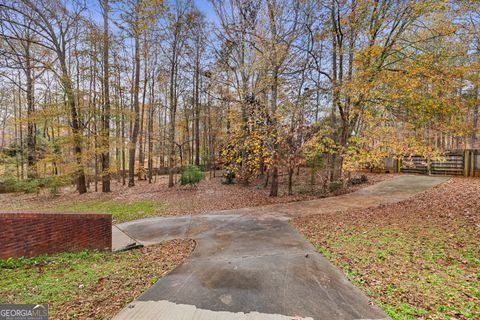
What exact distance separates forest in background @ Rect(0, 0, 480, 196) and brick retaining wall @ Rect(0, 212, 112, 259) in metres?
4.98

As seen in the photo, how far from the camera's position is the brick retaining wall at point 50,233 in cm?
383

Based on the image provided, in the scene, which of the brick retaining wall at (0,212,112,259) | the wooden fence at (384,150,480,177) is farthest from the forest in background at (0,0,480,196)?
the brick retaining wall at (0,212,112,259)

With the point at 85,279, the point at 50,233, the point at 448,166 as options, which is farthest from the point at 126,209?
the point at 448,166

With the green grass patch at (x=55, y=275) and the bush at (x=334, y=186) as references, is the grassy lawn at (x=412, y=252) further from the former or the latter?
the green grass patch at (x=55, y=275)

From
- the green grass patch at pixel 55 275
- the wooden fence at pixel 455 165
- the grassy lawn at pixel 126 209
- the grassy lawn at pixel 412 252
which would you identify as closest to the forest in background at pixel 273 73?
the wooden fence at pixel 455 165

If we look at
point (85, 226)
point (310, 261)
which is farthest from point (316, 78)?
point (85, 226)

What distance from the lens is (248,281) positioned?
3.17 metres

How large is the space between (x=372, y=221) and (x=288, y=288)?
417cm

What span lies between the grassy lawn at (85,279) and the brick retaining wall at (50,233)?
204mm

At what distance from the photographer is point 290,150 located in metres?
9.04

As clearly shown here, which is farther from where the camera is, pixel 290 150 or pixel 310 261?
pixel 290 150

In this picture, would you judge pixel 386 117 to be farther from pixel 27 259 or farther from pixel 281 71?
pixel 27 259

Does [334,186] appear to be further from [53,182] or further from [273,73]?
[53,182]

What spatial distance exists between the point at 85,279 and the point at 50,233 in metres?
1.77
